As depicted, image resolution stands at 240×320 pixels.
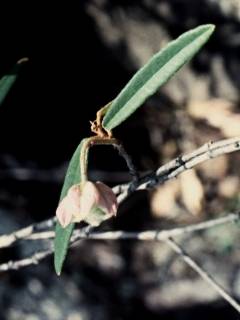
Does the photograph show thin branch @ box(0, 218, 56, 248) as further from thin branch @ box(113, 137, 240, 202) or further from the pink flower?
the pink flower

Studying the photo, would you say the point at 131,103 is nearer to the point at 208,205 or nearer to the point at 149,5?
the point at 149,5

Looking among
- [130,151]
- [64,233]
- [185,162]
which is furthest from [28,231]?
[130,151]

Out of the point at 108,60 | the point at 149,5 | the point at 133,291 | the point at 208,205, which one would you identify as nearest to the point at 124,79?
the point at 108,60

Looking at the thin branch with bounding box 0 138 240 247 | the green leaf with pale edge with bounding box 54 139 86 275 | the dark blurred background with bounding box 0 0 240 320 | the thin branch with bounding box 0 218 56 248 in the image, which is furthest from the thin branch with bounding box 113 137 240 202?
the dark blurred background with bounding box 0 0 240 320

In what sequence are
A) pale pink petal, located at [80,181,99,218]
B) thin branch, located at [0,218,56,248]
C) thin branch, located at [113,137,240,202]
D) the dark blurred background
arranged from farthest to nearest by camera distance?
the dark blurred background < thin branch, located at [0,218,56,248] < thin branch, located at [113,137,240,202] < pale pink petal, located at [80,181,99,218]

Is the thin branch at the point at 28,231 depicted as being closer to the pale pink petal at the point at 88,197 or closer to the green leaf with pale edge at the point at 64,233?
the green leaf with pale edge at the point at 64,233

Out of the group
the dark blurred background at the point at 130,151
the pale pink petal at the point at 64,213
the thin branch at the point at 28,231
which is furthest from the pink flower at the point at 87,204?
the dark blurred background at the point at 130,151
